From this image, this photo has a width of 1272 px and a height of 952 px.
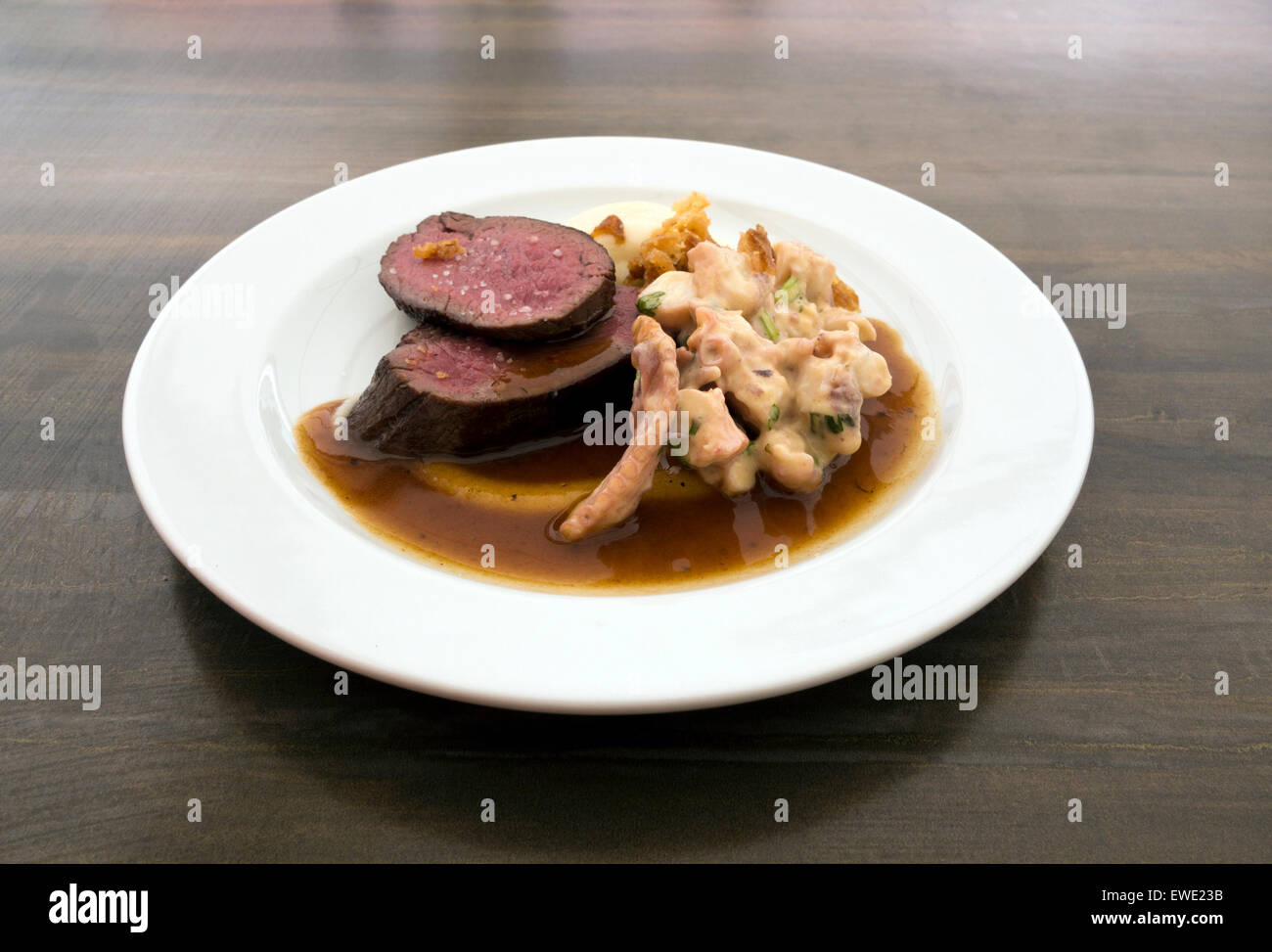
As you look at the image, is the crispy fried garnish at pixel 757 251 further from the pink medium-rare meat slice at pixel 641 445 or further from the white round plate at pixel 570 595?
the white round plate at pixel 570 595

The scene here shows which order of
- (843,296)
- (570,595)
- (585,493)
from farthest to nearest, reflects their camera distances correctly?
1. (843,296)
2. (585,493)
3. (570,595)

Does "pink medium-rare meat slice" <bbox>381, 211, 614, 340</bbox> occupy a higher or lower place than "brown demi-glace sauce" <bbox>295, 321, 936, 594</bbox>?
higher

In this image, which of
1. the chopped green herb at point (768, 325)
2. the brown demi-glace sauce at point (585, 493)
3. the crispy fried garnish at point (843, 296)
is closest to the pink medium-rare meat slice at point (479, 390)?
the brown demi-glace sauce at point (585, 493)

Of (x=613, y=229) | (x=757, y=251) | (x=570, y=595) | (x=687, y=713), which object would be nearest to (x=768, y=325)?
(x=757, y=251)

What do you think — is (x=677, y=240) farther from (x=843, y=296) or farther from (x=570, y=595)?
(x=570, y=595)

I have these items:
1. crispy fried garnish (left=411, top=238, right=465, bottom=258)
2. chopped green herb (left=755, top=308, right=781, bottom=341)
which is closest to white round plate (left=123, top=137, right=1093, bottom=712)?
crispy fried garnish (left=411, top=238, right=465, bottom=258)

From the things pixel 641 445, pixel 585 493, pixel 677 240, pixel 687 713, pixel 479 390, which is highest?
pixel 677 240

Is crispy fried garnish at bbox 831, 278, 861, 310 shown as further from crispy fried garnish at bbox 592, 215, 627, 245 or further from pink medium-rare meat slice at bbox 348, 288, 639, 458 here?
crispy fried garnish at bbox 592, 215, 627, 245

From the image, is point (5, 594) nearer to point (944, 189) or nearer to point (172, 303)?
point (172, 303)
